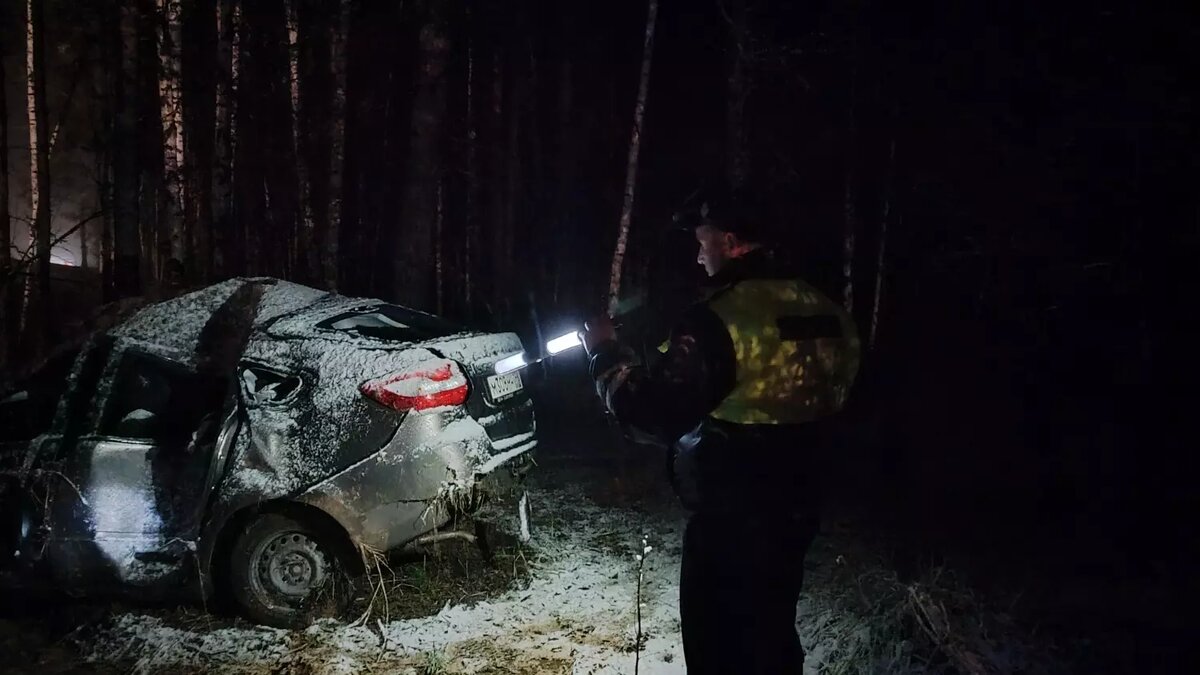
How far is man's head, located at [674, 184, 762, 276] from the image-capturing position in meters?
2.63

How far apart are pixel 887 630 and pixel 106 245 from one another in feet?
61.0

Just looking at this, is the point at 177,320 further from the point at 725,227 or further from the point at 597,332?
the point at 725,227

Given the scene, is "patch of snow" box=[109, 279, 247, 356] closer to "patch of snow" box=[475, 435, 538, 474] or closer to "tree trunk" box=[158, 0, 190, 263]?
"patch of snow" box=[475, 435, 538, 474]

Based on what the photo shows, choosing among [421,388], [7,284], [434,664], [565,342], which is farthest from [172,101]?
[565,342]

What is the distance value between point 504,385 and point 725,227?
229 centimetres

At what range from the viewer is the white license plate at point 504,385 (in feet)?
14.6

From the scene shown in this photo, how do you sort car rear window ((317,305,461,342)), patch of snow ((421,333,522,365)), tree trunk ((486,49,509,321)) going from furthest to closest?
tree trunk ((486,49,509,321)) < car rear window ((317,305,461,342)) < patch of snow ((421,333,522,365))

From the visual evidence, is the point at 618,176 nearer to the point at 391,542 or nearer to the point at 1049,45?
the point at 1049,45

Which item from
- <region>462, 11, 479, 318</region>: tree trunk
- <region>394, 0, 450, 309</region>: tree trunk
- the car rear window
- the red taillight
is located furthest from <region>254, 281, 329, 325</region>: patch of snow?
<region>462, 11, 479, 318</region>: tree trunk

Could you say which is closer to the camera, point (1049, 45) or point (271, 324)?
point (271, 324)

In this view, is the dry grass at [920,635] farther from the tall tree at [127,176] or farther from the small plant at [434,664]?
the tall tree at [127,176]

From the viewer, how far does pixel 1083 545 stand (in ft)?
18.7

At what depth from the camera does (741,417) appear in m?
2.47

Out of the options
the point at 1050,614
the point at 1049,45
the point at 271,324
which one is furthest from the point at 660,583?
the point at 1049,45
